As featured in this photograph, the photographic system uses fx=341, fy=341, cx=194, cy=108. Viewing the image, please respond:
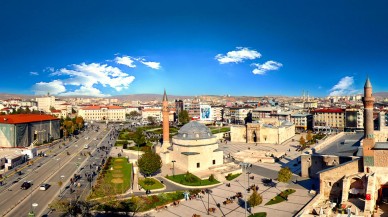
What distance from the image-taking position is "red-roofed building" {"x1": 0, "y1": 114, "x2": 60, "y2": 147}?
52.5 metres

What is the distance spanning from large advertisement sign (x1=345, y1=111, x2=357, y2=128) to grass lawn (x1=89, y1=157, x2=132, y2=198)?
5557 cm

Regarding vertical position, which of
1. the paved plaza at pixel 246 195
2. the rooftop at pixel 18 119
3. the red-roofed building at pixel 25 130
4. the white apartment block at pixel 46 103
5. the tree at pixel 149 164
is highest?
the white apartment block at pixel 46 103

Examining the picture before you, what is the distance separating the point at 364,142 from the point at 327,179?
390cm

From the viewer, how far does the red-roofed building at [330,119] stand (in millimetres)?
79106

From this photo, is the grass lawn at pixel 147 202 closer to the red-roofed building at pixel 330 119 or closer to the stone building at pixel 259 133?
the stone building at pixel 259 133

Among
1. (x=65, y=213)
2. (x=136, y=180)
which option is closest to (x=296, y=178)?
(x=136, y=180)

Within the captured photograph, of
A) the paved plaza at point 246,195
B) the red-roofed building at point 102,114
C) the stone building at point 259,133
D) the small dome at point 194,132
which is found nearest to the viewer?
the paved plaza at point 246,195

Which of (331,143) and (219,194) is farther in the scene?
(331,143)

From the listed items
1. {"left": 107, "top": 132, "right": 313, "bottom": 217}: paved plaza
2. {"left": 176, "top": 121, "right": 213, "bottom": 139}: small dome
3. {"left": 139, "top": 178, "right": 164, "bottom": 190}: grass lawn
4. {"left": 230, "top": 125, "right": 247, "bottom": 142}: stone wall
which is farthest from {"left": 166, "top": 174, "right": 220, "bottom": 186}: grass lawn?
{"left": 230, "top": 125, "right": 247, "bottom": 142}: stone wall

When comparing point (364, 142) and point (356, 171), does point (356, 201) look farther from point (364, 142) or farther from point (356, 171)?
point (364, 142)

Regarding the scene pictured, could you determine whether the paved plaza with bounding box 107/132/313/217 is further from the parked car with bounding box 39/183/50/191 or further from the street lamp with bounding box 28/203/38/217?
the parked car with bounding box 39/183/50/191

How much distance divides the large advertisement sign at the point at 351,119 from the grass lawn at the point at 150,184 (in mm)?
59412

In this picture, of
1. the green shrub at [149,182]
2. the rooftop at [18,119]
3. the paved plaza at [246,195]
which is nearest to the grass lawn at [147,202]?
the paved plaza at [246,195]

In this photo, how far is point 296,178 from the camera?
105ft
